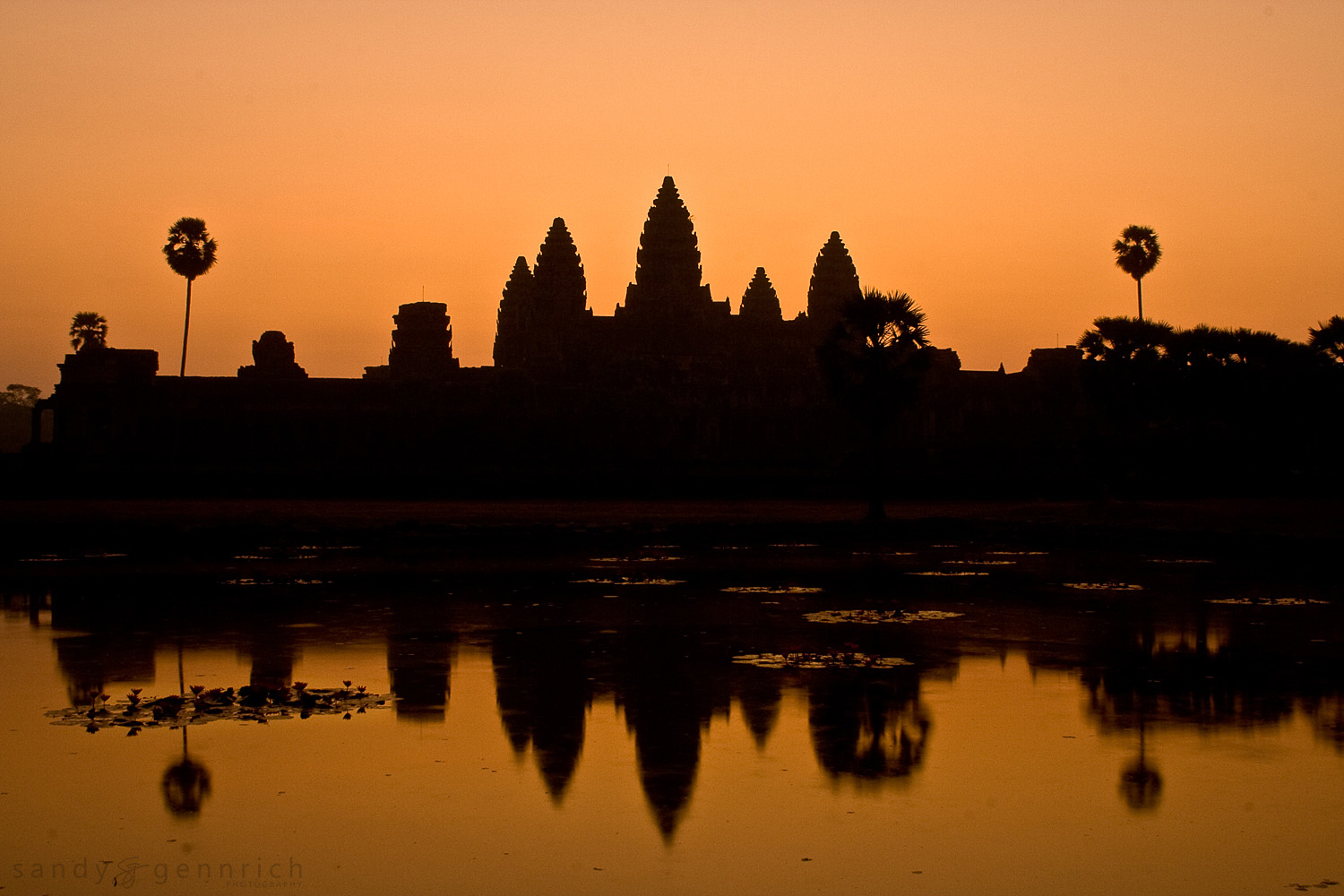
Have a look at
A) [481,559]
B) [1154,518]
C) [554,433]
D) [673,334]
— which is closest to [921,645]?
[481,559]

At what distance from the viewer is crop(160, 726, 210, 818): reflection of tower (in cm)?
786

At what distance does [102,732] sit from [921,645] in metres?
7.57

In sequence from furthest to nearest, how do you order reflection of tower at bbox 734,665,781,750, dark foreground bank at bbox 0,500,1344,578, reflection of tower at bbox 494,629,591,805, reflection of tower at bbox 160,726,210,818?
dark foreground bank at bbox 0,500,1344,578 → reflection of tower at bbox 734,665,781,750 → reflection of tower at bbox 494,629,591,805 → reflection of tower at bbox 160,726,210,818

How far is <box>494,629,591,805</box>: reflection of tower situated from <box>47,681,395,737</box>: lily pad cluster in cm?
111

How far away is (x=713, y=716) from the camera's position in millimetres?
10406

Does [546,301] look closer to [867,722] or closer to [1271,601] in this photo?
[1271,601]

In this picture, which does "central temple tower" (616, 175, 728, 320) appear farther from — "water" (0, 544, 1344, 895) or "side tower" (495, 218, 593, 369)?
"water" (0, 544, 1344, 895)

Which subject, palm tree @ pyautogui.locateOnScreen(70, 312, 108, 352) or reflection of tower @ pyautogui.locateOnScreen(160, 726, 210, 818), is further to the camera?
palm tree @ pyautogui.locateOnScreen(70, 312, 108, 352)

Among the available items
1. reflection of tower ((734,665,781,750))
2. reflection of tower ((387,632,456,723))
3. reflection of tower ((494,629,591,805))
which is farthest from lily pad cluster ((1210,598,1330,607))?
reflection of tower ((387,632,456,723))

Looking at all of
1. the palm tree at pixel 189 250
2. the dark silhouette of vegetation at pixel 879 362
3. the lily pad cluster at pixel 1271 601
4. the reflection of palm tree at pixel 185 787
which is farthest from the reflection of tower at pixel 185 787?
the palm tree at pixel 189 250

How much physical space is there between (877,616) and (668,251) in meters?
87.0

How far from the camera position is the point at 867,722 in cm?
1018

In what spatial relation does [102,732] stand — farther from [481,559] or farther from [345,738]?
[481,559]

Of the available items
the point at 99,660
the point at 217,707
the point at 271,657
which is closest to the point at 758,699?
the point at 217,707
